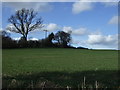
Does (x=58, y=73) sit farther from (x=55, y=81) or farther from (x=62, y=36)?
(x=62, y=36)

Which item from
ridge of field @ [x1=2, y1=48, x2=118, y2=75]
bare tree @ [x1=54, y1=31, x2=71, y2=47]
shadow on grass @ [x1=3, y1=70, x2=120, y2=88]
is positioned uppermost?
bare tree @ [x1=54, y1=31, x2=71, y2=47]

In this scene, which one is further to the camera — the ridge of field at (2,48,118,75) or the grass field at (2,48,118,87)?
the ridge of field at (2,48,118,75)

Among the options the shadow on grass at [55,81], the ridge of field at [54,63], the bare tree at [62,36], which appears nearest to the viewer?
the shadow on grass at [55,81]

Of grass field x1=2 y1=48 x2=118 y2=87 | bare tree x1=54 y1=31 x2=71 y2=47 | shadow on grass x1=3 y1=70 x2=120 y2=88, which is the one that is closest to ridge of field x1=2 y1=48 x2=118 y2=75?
grass field x1=2 y1=48 x2=118 y2=87

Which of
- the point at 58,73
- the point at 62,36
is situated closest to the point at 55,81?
the point at 58,73

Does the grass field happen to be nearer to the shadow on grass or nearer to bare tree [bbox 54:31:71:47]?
the shadow on grass

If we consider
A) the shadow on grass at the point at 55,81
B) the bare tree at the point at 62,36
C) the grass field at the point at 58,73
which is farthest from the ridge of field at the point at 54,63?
the bare tree at the point at 62,36

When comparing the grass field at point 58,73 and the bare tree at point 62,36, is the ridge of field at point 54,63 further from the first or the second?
the bare tree at point 62,36

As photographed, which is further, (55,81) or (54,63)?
(54,63)

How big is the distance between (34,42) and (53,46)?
185 inches

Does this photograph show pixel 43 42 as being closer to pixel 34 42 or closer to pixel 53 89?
pixel 34 42

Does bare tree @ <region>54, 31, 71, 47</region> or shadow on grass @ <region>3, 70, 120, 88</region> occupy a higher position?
bare tree @ <region>54, 31, 71, 47</region>

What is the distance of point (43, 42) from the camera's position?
2319 inches

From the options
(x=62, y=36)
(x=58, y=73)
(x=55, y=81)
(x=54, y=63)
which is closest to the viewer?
(x=55, y=81)
